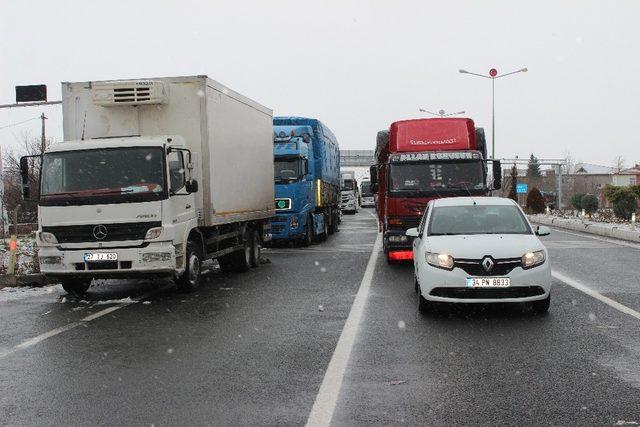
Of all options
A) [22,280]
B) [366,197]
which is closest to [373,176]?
[22,280]

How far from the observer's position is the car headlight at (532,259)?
9.03m

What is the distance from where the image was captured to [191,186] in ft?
38.2

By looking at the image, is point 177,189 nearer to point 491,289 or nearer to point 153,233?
point 153,233

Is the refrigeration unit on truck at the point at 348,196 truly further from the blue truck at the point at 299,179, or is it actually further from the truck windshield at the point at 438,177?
the truck windshield at the point at 438,177

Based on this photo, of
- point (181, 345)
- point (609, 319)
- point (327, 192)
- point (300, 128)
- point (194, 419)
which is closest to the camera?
point (194, 419)

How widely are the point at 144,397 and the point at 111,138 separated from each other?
7324mm

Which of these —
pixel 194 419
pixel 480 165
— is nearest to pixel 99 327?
pixel 194 419

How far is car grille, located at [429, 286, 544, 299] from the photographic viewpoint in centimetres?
895

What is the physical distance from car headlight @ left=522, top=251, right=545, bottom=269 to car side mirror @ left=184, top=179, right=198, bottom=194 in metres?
5.24

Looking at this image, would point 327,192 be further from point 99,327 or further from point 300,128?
point 99,327

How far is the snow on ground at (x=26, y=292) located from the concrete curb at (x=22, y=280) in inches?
10.4

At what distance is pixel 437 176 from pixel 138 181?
697 cm

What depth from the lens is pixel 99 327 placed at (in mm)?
9016

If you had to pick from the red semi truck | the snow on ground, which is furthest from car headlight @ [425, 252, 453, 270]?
the snow on ground
